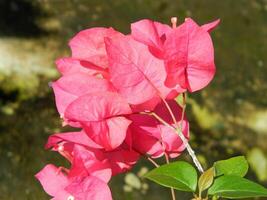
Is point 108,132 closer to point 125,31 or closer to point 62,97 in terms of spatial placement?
point 62,97

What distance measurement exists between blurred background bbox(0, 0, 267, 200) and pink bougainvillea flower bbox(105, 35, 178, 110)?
1.16 metres

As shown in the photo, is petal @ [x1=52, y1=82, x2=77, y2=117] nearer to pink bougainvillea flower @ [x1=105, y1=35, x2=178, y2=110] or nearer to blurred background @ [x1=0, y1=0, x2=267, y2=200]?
pink bougainvillea flower @ [x1=105, y1=35, x2=178, y2=110]

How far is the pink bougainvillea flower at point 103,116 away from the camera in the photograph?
29.1 inches

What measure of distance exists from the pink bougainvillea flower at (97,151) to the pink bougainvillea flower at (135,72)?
0.21 feet

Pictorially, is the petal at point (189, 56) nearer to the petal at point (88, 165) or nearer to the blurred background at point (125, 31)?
the petal at point (88, 165)

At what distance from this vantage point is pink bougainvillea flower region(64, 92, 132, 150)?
0.74 metres

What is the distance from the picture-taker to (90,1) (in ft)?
10.6

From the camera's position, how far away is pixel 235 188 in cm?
71

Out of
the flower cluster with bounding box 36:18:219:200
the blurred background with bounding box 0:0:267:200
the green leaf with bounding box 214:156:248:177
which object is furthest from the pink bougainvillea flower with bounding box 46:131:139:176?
the blurred background with bounding box 0:0:267:200

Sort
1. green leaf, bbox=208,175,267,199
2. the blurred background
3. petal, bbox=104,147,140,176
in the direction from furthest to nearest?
the blurred background → petal, bbox=104,147,140,176 → green leaf, bbox=208,175,267,199

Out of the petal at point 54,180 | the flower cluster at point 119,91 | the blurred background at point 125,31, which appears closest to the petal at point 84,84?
the flower cluster at point 119,91

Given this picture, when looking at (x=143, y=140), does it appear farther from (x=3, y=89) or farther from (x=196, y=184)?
(x=3, y=89)

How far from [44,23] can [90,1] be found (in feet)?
1.05

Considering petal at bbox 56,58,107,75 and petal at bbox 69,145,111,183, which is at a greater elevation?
petal at bbox 56,58,107,75
